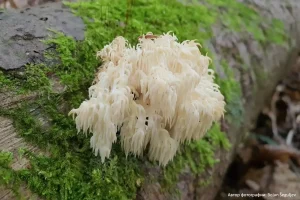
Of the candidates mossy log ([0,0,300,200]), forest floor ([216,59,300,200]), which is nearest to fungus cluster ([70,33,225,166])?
mossy log ([0,0,300,200])

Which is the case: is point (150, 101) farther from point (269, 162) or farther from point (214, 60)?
point (269, 162)

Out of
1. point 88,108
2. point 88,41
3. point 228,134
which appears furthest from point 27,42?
point 228,134

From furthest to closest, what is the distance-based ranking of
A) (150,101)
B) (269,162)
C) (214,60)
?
(269,162) < (214,60) < (150,101)

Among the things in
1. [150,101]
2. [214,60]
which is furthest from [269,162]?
[150,101]

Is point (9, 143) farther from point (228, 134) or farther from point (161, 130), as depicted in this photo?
point (228, 134)

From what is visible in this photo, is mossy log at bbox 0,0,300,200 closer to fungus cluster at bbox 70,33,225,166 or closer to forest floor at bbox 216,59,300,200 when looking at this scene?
fungus cluster at bbox 70,33,225,166

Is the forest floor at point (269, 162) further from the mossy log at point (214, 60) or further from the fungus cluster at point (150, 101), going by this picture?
the fungus cluster at point (150, 101)

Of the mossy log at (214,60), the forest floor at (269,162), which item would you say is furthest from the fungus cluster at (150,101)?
the forest floor at (269,162)
